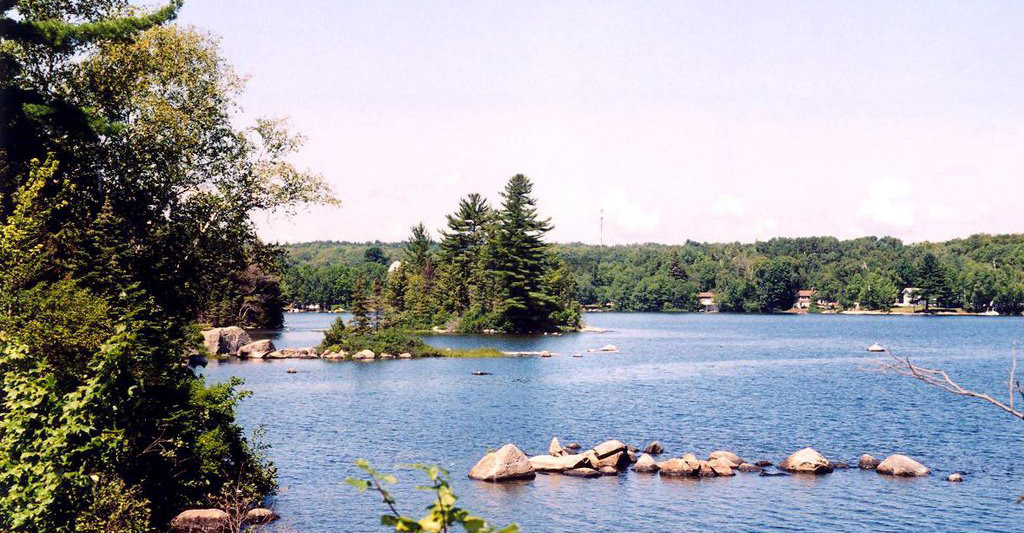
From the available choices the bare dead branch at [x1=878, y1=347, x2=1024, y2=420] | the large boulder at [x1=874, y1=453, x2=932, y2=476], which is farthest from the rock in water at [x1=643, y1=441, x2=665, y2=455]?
the bare dead branch at [x1=878, y1=347, x2=1024, y2=420]

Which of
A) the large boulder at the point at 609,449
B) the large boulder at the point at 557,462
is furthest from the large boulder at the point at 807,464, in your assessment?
the large boulder at the point at 557,462

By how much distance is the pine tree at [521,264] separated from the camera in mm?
122875

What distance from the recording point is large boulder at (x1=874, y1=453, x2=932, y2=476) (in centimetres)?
3428

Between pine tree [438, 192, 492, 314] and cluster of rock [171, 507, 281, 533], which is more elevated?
pine tree [438, 192, 492, 314]

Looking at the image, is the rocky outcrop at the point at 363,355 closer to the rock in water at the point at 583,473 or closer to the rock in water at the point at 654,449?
the rock in water at the point at 654,449

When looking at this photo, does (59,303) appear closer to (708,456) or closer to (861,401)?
(708,456)

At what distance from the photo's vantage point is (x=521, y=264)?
12362 centimetres

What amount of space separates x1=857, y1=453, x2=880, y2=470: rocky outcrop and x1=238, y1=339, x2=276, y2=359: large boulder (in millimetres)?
61174

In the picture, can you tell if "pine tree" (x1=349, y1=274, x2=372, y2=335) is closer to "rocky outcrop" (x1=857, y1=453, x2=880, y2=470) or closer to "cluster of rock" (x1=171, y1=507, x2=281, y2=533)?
"rocky outcrop" (x1=857, y1=453, x2=880, y2=470)

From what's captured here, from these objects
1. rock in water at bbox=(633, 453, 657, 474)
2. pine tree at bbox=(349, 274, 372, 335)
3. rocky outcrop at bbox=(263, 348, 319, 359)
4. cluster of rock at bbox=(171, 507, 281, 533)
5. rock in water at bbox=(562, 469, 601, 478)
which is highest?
pine tree at bbox=(349, 274, 372, 335)

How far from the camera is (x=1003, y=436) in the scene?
43.0 metres

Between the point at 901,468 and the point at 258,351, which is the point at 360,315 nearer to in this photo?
the point at 258,351

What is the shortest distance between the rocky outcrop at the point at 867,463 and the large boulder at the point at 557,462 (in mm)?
11141

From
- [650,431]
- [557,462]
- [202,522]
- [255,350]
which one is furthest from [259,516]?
[255,350]
